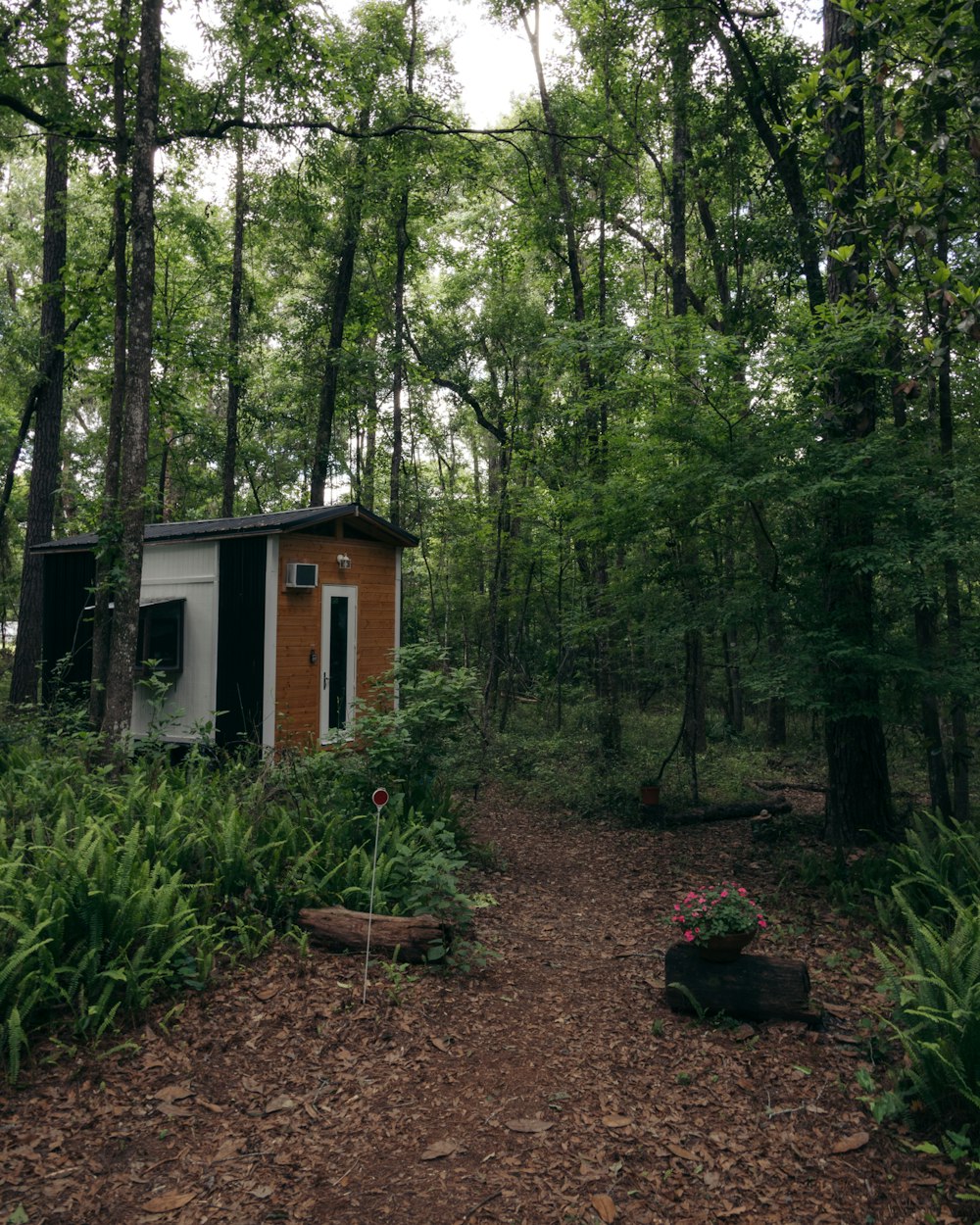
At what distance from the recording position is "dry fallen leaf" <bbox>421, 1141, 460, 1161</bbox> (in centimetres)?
316

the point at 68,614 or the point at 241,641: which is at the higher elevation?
the point at 68,614

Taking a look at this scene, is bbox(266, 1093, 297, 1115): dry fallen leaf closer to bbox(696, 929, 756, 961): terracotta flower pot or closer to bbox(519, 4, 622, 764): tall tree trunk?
bbox(696, 929, 756, 961): terracotta flower pot

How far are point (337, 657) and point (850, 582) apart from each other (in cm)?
665

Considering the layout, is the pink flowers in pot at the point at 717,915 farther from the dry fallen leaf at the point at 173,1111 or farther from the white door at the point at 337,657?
the white door at the point at 337,657

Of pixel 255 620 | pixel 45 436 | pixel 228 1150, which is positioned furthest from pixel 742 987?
pixel 45 436

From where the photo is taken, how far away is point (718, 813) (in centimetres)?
841

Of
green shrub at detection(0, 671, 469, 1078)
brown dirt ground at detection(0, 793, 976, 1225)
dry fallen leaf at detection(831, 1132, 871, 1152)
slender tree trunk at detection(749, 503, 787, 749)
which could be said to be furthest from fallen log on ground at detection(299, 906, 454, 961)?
slender tree trunk at detection(749, 503, 787, 749)

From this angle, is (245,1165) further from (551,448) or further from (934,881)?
(551,448)

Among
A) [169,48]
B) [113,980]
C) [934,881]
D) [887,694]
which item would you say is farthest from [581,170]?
[113,980]

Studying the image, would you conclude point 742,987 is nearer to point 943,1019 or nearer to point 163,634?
point 943,1019

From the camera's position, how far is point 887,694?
22.7 ft

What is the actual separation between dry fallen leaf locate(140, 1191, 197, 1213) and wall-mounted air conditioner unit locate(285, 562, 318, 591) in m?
7.37

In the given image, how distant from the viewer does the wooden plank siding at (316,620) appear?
9688 mm

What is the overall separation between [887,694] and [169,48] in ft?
40.9
